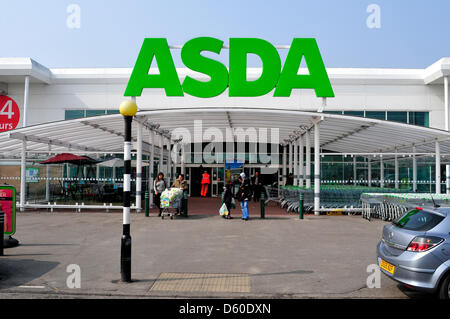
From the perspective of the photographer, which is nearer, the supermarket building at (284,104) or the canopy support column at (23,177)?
the canopy support column at (23,177)

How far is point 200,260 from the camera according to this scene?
7.69 metres

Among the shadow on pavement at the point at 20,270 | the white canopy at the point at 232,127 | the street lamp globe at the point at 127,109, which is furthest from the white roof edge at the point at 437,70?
the shadow on pavement at the point at 20,270

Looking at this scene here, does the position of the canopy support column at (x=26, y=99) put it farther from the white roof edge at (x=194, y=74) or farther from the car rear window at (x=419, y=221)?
the car rear window at (x=419, y=221)

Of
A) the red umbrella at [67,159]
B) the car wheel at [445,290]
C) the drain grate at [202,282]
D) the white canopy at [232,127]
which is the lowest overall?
the drain grate at [202,282]

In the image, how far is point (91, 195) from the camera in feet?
60.8

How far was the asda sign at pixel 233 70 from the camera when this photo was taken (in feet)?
53.5

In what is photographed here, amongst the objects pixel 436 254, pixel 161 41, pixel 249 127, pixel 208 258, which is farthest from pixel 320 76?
pixel 436 254

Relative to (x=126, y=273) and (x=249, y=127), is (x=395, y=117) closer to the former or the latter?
(x=249, y=127)

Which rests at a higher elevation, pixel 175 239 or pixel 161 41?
pixel 161 41

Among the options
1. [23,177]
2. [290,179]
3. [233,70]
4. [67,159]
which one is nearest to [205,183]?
[290,179]

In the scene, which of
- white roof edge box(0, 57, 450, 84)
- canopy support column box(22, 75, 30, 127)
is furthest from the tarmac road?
white roof edge box(0, 57, 450, 84)

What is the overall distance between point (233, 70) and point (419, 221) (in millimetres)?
12521

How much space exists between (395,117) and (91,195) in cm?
1991

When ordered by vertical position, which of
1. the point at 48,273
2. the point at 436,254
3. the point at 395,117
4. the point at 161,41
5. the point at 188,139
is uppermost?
the point at 161,41
